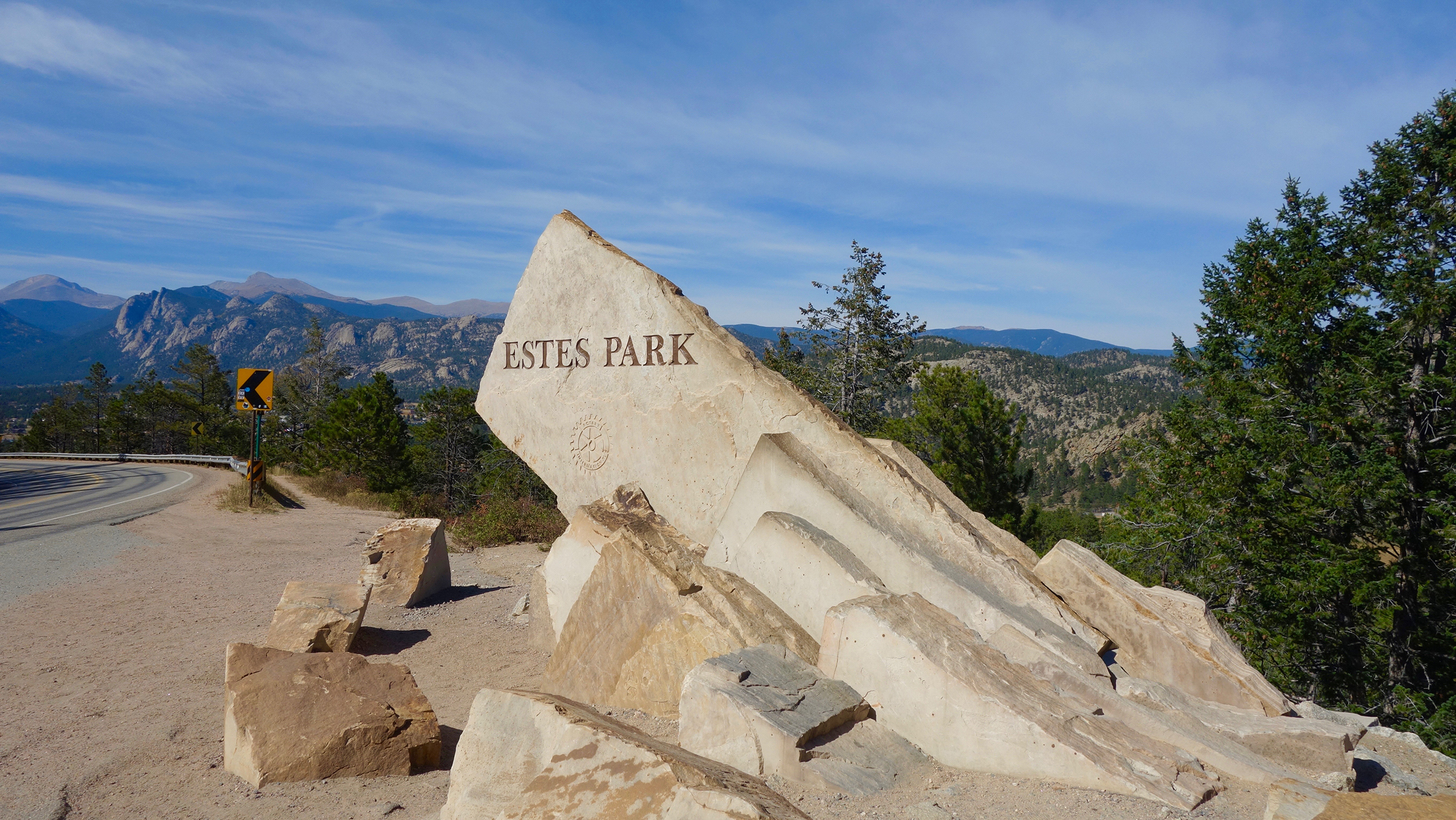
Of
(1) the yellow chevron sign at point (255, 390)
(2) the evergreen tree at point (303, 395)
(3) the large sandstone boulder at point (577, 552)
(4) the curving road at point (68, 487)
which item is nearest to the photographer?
(3) the large sandstone boulder at point (577, 552)

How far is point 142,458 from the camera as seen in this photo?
108 ft

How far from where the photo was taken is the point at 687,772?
2578 mm

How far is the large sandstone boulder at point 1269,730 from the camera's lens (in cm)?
359

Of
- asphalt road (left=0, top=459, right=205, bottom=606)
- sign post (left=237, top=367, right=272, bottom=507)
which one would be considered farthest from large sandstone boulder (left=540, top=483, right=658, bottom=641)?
sign post (left=237, top=367, right=272, bottom=507)

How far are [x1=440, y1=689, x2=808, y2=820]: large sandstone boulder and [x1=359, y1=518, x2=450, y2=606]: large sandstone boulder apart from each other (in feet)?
17.5

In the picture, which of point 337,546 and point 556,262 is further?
point 337,546

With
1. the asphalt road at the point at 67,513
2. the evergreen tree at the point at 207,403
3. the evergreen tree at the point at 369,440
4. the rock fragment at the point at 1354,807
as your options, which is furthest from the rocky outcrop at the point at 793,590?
the evergreen tree at the point at 207,403

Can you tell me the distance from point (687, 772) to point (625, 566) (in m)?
2.28

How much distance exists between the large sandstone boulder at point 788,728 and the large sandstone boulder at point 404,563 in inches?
226

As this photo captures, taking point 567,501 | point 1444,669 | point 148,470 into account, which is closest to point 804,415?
point 567,501

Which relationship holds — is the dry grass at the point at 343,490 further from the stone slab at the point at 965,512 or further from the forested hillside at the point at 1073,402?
the forested hillside at the point at 1073,402

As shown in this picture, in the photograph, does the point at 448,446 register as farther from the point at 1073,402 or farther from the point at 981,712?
the point at 1073,402

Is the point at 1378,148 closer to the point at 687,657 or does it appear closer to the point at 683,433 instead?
the point at 683,433

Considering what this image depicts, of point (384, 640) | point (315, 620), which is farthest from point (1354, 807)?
point (384, 640)
